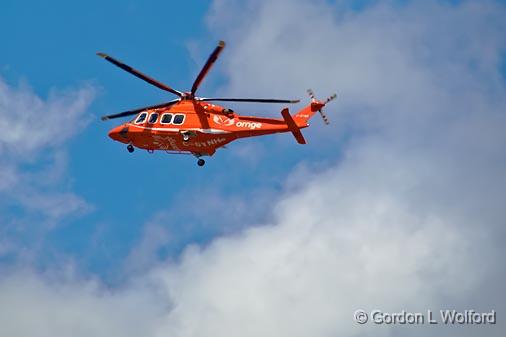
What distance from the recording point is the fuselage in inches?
3617

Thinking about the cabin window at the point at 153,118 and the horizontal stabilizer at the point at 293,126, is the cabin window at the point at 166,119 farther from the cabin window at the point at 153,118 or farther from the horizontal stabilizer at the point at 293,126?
the horizontal stabilizer at the point at 293,126

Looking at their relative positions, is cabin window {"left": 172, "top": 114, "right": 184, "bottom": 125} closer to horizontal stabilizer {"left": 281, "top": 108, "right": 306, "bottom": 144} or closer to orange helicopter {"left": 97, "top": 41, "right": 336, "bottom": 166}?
orange helicopter {"left": 97, "top": 41, "right": 336, "bottom": 166}

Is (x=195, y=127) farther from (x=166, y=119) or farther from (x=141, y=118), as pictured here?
(x=141, y=118)

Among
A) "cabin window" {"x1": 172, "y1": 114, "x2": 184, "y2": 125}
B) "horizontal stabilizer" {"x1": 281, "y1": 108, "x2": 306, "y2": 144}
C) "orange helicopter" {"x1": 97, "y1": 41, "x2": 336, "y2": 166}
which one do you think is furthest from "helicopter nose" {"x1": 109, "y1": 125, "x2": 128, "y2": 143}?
"horizontal stabilizer" {"x1": 281, "y1": 108, "x2": 306, "y2": 144}

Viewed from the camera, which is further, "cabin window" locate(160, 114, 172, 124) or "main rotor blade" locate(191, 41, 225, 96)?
"cabin window" locate(160, 114, 172, 124)

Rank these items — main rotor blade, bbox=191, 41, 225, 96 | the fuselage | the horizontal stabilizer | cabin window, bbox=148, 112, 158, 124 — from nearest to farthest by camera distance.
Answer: main rotor blade, bbox=191, 41, 225, 96, the horizontal stabilizer, the fuselage, cabin window, bbox=148, 112, 158, 124

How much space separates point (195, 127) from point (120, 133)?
1005cm

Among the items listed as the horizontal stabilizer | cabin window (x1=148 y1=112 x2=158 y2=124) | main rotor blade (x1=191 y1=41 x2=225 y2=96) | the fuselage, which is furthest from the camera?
cabin window (x1=148 y1=112 x2=158 y2=124)

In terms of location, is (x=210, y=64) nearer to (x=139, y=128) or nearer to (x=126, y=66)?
(x=126, y=66)

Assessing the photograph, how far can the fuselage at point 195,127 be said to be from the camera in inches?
3617

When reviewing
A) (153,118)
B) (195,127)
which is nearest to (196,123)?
(195,127)

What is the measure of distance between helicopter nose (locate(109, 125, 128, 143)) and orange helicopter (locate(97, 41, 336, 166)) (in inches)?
20.4

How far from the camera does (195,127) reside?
305 ft

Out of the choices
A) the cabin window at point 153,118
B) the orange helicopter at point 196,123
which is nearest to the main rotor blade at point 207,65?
the orange helicopter at point 196,123
